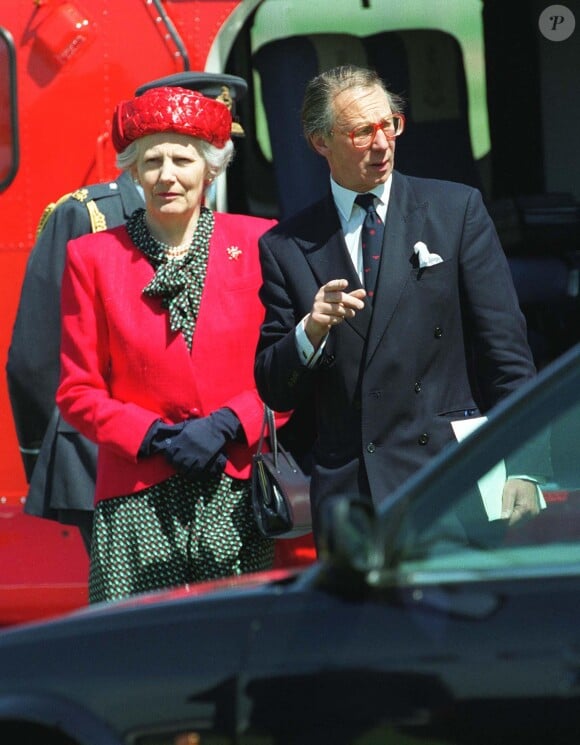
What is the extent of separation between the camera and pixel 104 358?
13.4 ft

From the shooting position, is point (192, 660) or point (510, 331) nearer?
point (192, 660)

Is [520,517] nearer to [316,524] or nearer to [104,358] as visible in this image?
[316,524]

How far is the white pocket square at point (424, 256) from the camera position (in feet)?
11.8

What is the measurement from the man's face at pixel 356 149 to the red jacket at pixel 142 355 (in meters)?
0.54

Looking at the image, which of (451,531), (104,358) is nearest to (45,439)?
(104,358)

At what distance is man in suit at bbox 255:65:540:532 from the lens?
359 cm

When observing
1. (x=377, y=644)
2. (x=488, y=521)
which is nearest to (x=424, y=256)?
(x=488, y=521)

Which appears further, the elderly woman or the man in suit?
the elderly woman

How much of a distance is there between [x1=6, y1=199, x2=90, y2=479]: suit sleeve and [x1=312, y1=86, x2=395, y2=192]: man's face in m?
1.29

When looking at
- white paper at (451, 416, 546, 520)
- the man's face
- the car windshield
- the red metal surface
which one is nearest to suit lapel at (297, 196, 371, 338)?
the man's face

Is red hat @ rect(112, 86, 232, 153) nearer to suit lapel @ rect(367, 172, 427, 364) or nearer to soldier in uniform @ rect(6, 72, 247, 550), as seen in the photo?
suit lapel @ rect(367, 172, 427, 364)

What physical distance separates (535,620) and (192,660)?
54 centimetres

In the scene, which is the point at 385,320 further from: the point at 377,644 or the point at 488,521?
the point at 377,644

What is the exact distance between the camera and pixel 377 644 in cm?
237
